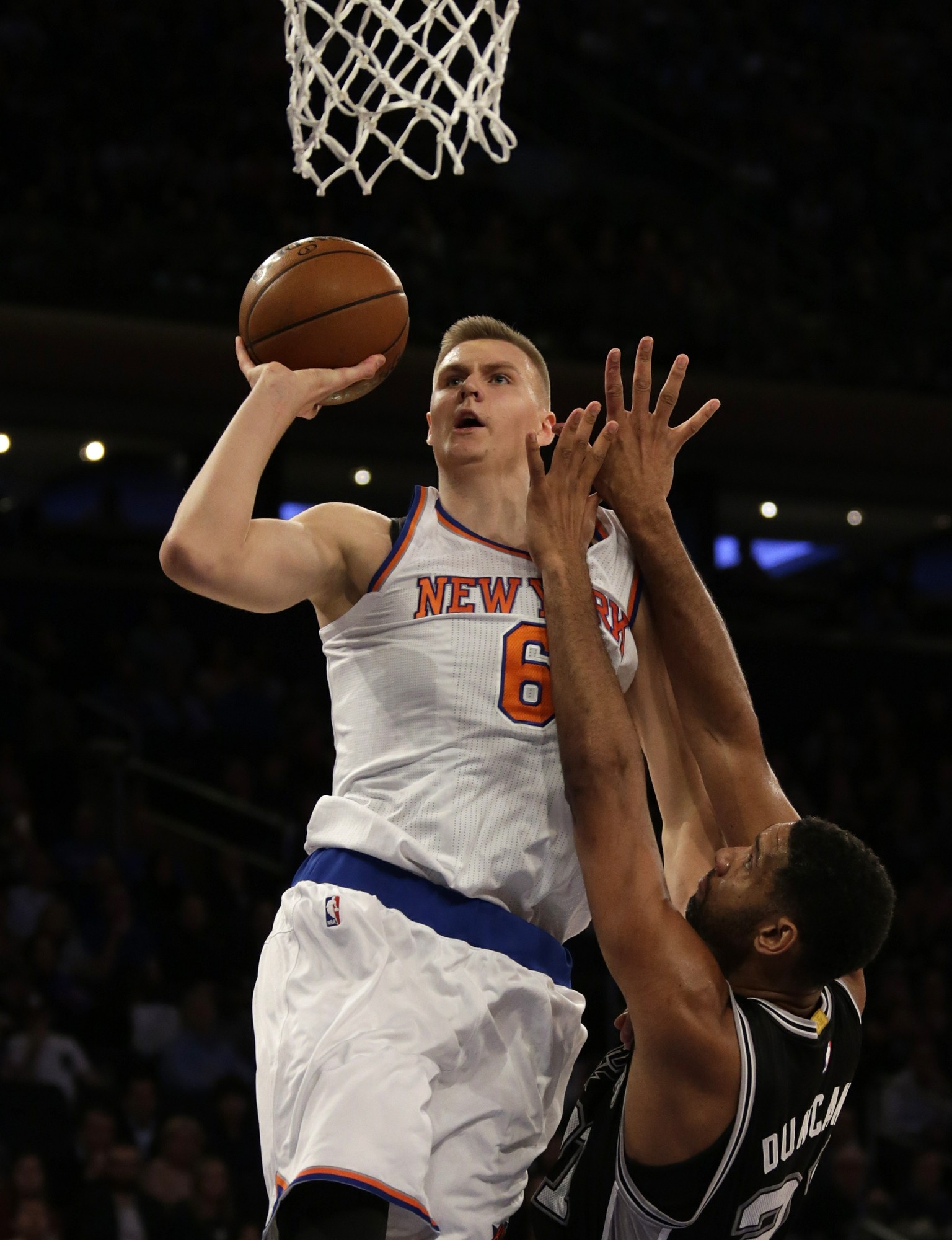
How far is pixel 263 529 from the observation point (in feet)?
9.27

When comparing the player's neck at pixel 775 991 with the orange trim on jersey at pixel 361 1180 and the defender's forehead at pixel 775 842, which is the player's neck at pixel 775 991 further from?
the orange trim on jersey at pixel 361 1180

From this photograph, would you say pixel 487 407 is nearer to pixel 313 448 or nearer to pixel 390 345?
pixel 390 345

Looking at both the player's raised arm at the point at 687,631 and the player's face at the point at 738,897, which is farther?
the player's raised arm at the point at 687,631

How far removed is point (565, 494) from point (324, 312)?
619 millimetres

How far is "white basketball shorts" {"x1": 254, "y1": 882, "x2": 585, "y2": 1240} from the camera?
2.62 m

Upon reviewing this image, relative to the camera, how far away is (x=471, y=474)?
3252 mm

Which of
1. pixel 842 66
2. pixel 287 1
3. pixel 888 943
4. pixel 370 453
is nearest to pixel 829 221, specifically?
pixel 842 66

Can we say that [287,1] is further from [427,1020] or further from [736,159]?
[736,159]

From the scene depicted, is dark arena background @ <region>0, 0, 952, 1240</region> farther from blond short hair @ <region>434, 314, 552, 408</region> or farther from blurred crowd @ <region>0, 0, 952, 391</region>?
blond short hair @ <region>434, 314, 552, 408</region>

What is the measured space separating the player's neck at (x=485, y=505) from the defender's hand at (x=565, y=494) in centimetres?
6

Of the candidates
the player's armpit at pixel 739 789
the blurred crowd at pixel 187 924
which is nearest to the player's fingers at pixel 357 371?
the player's armpit at pixel 739 789

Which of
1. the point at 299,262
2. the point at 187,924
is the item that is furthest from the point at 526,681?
the point at 187,924

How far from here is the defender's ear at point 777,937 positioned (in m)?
2.81

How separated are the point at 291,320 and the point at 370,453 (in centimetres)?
970
